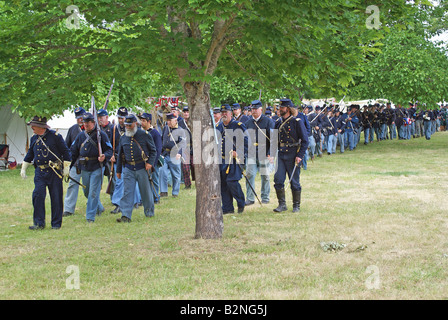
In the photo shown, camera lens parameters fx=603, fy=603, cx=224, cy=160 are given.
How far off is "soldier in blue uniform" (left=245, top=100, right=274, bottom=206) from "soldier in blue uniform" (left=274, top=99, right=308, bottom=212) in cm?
83

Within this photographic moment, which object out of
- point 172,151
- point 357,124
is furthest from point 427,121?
point 172,151

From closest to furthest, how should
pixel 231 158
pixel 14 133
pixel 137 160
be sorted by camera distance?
1. pixel 137 160
2. pixel 231 158
3. pixel 14 133

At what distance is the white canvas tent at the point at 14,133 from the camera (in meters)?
25.2

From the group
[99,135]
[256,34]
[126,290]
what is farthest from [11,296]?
[99,135]

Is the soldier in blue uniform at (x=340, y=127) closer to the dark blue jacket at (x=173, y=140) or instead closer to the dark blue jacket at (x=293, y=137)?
the dark blue jacket at (x=173, y=140)

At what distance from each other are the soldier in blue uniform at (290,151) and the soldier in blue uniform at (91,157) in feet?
10.9

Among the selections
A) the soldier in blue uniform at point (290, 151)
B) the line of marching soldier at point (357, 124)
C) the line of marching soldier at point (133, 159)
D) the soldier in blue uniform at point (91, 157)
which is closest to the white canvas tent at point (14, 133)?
the line of marching soldier at point (357, 124)

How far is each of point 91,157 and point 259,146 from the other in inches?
141

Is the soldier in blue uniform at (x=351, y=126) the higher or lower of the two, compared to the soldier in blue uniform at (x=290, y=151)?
higher

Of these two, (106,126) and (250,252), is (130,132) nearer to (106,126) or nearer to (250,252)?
(106,126)

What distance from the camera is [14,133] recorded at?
26031 mm

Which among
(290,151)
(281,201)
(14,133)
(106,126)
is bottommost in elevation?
(281,201)

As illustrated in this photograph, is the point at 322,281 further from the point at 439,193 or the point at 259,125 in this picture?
the point at 439,193

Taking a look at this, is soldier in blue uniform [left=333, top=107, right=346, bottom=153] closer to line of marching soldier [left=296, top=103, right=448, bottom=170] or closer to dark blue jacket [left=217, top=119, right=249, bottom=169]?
line of marching soldier [left=296, top=103, right=448, bottom=170]
